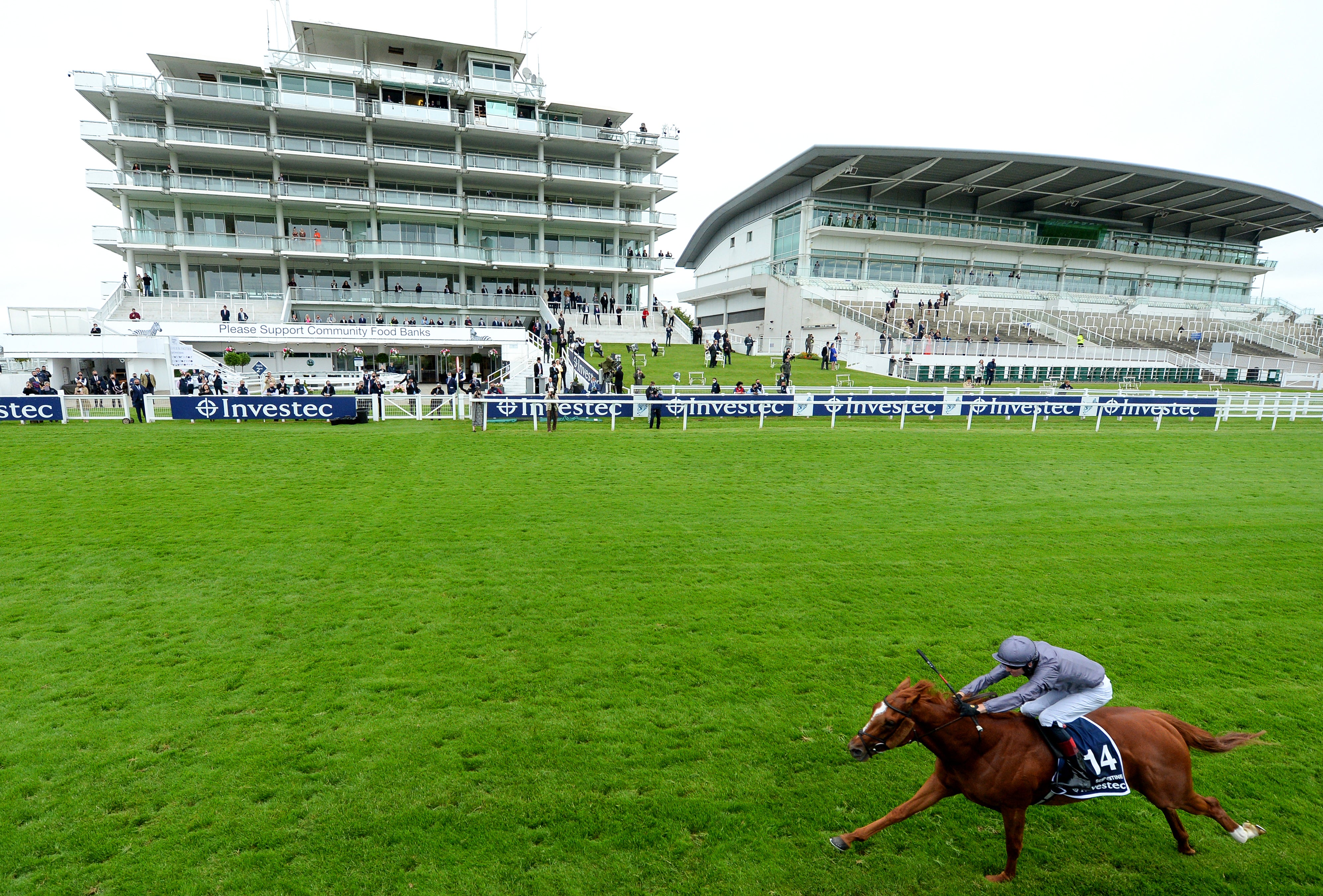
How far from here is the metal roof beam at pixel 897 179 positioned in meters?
53.7

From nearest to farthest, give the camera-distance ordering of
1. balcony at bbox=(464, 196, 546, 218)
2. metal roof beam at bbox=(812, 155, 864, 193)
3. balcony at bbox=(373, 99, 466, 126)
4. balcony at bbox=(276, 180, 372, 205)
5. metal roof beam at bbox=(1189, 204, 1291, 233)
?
balcony at bbox=(276, 180, 372, 205), balcony at bbox=(373, 99, 466, 126), balcony at bbox=(464, 196, 546, 218), metal roof beam at bbox=(812, 155, 864, 193), metal roof beam at bbox=(1189, 204, 1291, 233)

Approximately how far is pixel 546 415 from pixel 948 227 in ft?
169

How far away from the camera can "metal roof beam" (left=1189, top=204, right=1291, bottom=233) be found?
65.8m

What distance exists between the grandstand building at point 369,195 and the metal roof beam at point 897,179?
20.1m

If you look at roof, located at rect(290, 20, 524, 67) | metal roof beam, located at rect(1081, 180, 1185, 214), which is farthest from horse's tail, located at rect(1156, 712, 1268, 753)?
metal roof beam, located at rect(1081, 180, 1185, 214)

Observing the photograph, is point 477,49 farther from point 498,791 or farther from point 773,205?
point 498,791

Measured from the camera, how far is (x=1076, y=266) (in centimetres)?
6309

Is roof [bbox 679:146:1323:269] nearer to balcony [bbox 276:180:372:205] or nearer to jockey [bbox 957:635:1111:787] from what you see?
balcony [bbox 276:180:372:205]

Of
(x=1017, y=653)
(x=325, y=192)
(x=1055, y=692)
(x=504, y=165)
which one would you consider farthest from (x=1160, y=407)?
(x=325, y=192)

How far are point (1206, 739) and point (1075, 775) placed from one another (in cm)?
96

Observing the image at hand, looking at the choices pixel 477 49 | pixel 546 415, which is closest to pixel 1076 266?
pixel 477 49

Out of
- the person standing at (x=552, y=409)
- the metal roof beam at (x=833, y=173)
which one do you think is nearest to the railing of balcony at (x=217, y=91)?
the person standing at (x=552, y=409)

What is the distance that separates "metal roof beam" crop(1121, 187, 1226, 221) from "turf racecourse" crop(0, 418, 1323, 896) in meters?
66.4

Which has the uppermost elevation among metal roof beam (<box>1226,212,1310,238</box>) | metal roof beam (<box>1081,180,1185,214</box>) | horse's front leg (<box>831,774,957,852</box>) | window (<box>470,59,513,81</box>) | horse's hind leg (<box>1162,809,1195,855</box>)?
window (<box>470,59,513,81</box>)
